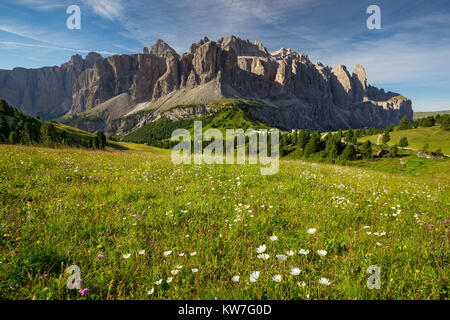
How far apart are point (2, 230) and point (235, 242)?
422 centimetres

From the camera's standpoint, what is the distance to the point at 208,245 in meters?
3.68

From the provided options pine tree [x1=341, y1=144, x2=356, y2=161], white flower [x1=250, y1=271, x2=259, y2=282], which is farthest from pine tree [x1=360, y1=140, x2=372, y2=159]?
white flower [x1=250, y1=271, x2=259, y2=282]

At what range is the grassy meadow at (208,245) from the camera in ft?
8.56

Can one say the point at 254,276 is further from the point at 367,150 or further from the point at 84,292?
the point at 367,150

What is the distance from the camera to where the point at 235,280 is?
2695 mm

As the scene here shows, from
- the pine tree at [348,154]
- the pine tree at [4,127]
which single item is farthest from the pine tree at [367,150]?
the pine tree at [4,127]

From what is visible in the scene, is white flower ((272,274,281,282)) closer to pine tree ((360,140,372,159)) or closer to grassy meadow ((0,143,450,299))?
grassy meadow ((0,143,450,299))

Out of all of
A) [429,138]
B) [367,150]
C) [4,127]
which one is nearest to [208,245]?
[4,127]

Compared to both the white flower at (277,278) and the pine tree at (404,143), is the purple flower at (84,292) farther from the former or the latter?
the pine tree at (404,143)

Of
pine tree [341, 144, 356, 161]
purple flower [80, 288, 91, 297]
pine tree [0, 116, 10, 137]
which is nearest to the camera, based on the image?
purple flower [80, 288, 91, 297]

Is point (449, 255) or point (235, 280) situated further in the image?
point (449, 255)

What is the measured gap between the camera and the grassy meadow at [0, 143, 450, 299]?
8.56ft
